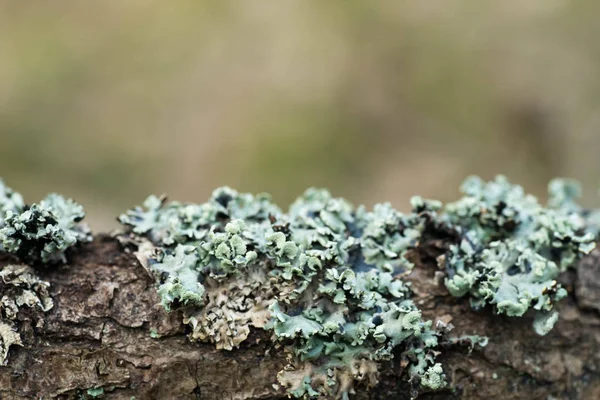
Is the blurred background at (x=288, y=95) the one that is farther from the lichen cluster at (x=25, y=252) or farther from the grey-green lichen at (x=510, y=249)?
the lichen cluster at (x=25, y=252)

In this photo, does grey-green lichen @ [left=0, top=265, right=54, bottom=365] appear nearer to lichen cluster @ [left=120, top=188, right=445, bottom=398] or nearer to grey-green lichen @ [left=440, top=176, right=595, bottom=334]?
lichen cluster @ [left=120, top=188, right=445, bottom=398]

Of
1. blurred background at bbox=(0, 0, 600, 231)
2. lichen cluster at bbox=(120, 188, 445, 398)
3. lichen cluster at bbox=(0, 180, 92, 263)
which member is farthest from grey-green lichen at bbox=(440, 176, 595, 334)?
blurred background at bbox=(0, 0, 600, 231)

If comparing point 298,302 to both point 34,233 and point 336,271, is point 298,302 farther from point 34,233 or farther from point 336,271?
point 34,233

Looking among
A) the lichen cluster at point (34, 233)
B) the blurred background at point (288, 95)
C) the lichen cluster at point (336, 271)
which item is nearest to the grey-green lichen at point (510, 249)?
the lichen cluster at point (336, 271)

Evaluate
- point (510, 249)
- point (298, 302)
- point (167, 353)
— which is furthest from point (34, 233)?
point (510, 249)

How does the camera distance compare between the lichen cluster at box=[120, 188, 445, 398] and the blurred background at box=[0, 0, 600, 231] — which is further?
the blurred background at box=[0, 0, 600, 231]

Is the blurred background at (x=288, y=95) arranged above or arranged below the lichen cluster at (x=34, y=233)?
above
